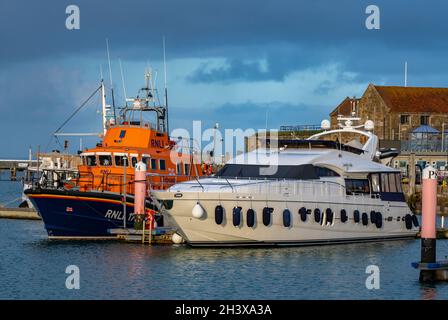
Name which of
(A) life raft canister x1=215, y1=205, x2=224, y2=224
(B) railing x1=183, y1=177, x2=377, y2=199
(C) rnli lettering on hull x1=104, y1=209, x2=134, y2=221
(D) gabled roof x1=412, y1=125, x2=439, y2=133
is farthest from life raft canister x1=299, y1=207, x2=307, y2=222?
(D) gabled roof x1=412, y1=125, x2=439, y2=133

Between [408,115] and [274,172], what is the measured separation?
51281 mm

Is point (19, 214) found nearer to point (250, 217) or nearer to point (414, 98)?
point (250, 217)

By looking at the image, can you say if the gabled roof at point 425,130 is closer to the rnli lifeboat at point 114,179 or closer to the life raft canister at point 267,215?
the rnli lifeboat at point 114,179

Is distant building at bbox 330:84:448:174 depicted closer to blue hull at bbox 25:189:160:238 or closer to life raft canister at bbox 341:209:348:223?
life raft canister at bbox 341:209:348:223

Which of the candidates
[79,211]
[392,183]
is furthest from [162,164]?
[392,183]

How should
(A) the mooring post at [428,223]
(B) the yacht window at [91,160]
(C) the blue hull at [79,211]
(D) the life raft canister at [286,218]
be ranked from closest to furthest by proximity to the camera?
1. (A) the mooring post at [428,223]
2. (D) the life raft canister at [286,218]
3. (C) the blue hull at [79,211]
4. (B) the yacht window at [91,160]

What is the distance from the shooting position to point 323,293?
25.6 metres

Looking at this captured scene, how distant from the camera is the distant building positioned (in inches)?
3142

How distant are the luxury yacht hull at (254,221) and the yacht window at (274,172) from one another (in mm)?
1121

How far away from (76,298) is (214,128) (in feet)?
55.1

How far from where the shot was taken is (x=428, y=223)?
26.3 m

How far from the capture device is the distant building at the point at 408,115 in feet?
262

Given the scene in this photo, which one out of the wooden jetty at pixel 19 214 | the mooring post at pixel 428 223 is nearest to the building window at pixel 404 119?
the wooden jetty at pixel 19 214
